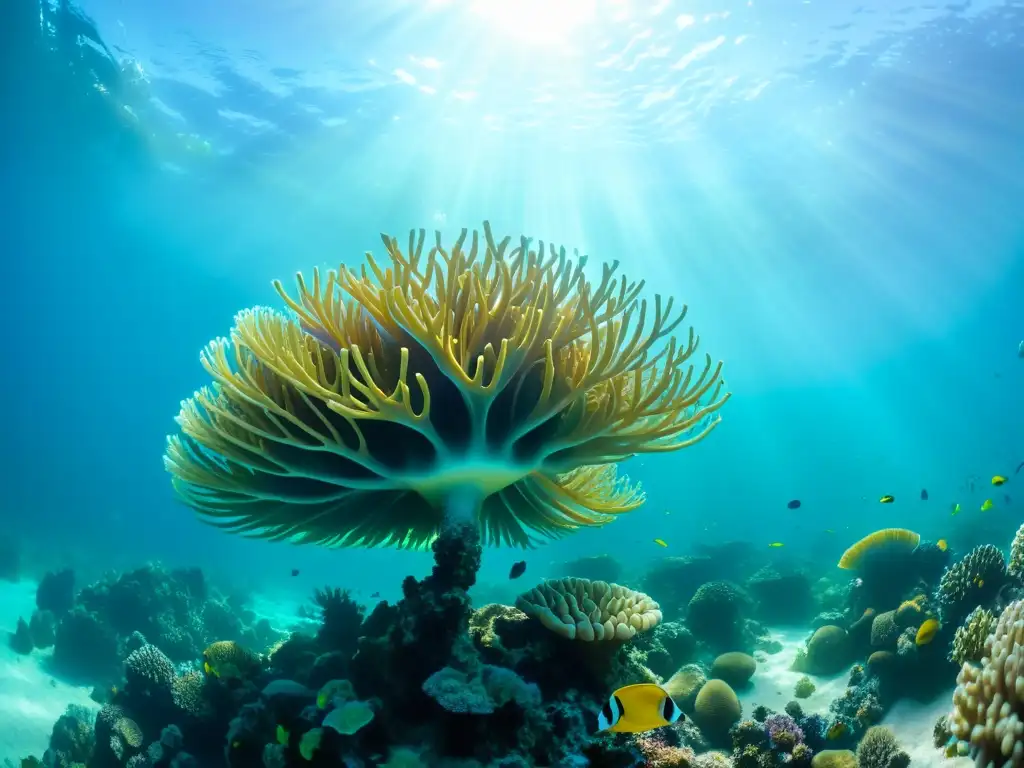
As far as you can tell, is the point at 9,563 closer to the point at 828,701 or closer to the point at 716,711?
the point at 716,711

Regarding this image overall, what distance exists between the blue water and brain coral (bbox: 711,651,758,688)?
18.1 metres

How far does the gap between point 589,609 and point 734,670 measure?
199 inches

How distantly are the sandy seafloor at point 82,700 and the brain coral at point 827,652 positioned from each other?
0.83 feet

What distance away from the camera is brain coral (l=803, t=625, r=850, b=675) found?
879 cm

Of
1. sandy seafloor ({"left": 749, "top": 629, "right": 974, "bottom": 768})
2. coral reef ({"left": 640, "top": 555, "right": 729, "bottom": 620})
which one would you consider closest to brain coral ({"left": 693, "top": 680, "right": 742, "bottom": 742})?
sandy seafloor ({"left": 749, "top": 629, "right": 974, "bottom": 768})

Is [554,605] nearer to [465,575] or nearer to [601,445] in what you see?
[465,575]

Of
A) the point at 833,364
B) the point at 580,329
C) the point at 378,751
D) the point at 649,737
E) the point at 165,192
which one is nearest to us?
the point at 378,751

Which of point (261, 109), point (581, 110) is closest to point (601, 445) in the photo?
point (581, 110)

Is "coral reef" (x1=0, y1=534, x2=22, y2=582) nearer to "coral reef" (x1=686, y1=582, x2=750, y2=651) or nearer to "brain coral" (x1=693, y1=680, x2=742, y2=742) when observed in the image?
"coral reef" (x1=686, y1=582, x2=750, y2=651)

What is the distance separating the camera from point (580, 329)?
12.7ft

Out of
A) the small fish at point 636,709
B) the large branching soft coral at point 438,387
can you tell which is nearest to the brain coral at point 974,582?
the large branching soft coral at point 438,387

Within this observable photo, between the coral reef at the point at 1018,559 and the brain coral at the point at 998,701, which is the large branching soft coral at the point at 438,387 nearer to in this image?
the brain coral at the point at 998,701

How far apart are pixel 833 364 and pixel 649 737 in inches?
2800

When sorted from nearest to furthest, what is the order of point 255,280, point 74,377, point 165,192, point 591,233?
point 165,192 → point 591,233 → point 255,280 → point 74,377
